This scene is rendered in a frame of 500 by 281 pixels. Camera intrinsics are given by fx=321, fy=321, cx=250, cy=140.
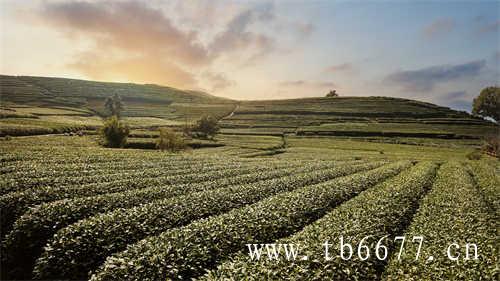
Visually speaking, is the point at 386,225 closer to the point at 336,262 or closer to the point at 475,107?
the point at 336,262

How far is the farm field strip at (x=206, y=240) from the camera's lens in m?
13.7

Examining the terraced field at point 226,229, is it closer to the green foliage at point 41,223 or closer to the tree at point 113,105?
the green foliage at point 41,223

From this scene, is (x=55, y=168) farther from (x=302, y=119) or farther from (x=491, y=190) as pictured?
(x=302, y=119)

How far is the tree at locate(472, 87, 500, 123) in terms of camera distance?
6250 inches

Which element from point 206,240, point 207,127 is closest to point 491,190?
point 206,240

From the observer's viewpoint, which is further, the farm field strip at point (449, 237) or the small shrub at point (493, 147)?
the small shrub at point (493, 147)

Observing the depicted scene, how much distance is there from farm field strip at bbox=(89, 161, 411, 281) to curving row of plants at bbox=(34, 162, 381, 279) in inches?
71.6

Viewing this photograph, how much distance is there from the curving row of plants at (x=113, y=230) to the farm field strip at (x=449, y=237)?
1313 centimetres

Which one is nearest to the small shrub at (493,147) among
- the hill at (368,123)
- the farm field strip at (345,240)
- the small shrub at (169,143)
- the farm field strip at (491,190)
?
the hill at (368,123)

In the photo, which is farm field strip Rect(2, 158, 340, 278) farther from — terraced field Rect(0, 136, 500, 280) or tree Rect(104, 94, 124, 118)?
tree Rect(104, 94, 124, 118)

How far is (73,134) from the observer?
318 feet

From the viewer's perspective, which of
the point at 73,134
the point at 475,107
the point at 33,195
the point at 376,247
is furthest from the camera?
the point at 475,107

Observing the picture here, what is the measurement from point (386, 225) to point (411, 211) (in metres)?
6.05

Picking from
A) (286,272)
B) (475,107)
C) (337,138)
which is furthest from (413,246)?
(475,107)
